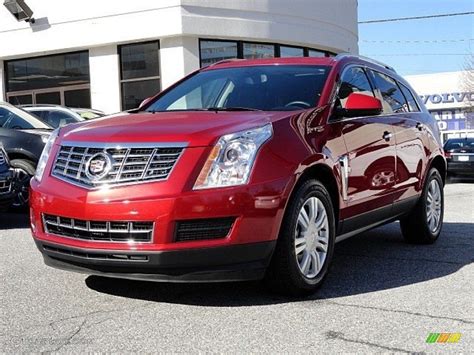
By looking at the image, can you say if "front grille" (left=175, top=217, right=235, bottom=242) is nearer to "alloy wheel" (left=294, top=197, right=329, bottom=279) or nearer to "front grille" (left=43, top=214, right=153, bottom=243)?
"front grille" (left=43, top=214, right=153, bottom=243)

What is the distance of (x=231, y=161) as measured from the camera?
380 cm

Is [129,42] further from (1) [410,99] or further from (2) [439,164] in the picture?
(2) [439,164]

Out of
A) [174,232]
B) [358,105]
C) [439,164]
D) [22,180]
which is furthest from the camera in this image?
[22,180]

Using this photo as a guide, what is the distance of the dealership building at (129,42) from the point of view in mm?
16141

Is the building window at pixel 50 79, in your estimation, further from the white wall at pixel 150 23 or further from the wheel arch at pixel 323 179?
the wheel arch at pixel 323 179

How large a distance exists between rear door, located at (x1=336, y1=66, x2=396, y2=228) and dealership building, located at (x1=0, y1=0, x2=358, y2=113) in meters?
11.2

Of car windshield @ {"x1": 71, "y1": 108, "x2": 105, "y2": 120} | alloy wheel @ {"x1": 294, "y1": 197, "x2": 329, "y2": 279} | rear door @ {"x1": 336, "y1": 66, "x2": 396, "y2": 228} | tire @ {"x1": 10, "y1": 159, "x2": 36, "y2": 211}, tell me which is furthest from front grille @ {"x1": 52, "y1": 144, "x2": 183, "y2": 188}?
car windshield @ {"x1": 71, "y1": 108, "x2": 105, "y2": 120}

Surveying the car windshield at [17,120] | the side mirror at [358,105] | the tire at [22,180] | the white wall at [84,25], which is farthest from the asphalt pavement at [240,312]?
the white wall at [84,25]

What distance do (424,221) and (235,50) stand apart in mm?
11972

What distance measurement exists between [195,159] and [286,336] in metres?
1.18

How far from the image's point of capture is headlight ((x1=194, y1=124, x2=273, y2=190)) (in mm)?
3738

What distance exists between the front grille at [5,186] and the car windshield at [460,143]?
42.0 feet

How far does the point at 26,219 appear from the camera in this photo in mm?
8406

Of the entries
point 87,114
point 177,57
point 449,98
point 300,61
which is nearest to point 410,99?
point 300,61
